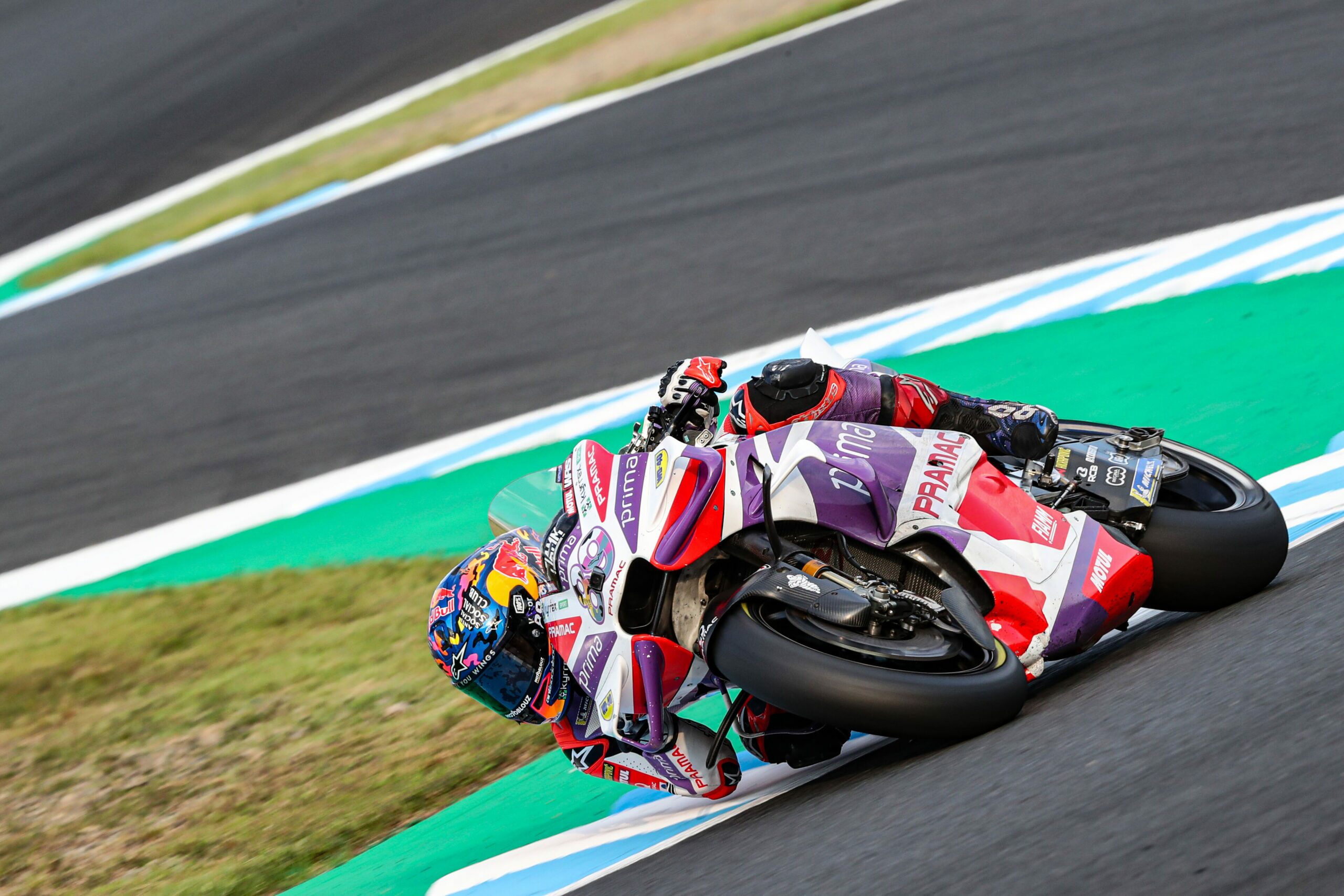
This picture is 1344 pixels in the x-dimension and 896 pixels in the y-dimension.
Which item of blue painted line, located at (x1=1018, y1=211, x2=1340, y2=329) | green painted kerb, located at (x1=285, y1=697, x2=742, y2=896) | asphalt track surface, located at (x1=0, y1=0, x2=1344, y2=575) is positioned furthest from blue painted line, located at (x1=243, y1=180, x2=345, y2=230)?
green painted kerb, located at (x1=285, y1=697, x2=742, y2=896)

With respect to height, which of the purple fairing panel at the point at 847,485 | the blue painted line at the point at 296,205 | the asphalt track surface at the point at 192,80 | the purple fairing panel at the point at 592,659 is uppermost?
the asphalt track surface at the point at 192,80

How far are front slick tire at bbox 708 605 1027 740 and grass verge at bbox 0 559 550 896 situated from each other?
249 centimetres

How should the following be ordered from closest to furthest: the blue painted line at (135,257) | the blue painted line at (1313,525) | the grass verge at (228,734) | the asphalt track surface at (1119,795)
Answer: the asphalt track surface at (1119,795)
the blue painted line at (1313,525)
the grass verge at (228,734)
the blue painted line at (135,257)

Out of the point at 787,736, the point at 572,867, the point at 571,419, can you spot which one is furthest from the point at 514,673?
the point at 571,419

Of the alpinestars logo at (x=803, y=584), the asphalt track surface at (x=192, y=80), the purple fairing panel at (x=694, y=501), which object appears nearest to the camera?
the alpinestars logo at (x=803, y=584)

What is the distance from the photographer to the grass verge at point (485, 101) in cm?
1098

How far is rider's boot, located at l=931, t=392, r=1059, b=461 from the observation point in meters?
4.09

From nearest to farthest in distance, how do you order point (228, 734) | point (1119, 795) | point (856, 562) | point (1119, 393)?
point (1119, 795) → point (856, 562) → point (228, 734) → point (1119, 393)

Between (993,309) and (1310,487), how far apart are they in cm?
278

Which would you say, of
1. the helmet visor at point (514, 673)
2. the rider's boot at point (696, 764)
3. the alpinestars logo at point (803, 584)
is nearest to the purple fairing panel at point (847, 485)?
the alpinestars logo at point (803, 584)

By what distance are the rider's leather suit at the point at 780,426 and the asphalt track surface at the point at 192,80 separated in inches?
344

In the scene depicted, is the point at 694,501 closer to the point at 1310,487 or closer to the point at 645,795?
the point at 645,795

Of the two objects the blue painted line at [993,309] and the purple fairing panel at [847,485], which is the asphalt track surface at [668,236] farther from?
the purple fairing panel at [847,485]

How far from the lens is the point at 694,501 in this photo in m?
3.54
